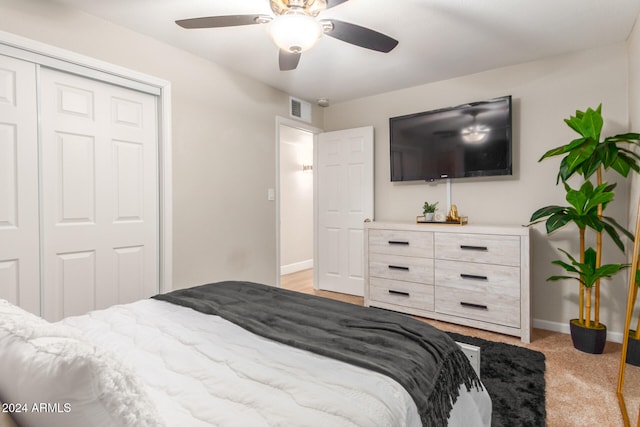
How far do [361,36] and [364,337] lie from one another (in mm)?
1682

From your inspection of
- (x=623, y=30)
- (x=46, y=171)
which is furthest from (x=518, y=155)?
(x=46, y=171)

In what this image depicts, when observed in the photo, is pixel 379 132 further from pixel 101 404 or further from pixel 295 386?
pixel 101 404

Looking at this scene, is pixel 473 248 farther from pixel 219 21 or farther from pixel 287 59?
pixel 219 21

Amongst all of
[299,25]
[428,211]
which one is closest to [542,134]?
[428,211]

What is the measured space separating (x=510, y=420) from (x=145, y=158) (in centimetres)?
292

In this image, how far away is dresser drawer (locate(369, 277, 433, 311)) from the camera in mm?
3176

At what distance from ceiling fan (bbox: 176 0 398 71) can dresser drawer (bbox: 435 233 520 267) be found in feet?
5.75

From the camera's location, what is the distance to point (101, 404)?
536mm

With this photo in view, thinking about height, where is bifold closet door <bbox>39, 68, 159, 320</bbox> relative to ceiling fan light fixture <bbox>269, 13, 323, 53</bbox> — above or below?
below

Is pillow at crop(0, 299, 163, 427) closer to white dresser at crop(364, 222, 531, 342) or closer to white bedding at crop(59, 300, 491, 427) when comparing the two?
white bedding at crop(59, 300, 491, 427)

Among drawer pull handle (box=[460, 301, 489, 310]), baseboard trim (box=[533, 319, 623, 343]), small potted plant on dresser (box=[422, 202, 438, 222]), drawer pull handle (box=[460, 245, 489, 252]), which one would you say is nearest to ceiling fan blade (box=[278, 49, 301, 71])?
small potted plant on dresser (box=[422, 202, 438, 222])

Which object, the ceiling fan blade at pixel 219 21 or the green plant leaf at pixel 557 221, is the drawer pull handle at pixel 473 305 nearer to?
the green plant leaf at pixel 557 221

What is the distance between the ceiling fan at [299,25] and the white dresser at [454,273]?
1.77m

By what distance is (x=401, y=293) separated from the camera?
3328 millimetres
